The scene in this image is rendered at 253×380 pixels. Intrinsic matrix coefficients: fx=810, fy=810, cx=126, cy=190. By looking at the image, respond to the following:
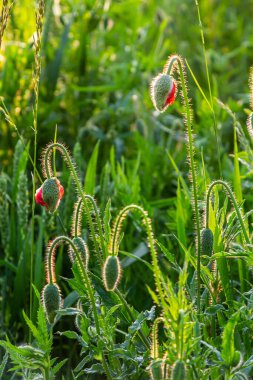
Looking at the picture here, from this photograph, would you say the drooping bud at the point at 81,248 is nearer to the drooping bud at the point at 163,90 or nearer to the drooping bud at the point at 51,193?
the drooping bud at the point at 51,193

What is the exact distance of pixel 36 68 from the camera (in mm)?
2264

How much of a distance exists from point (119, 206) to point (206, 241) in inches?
37.0

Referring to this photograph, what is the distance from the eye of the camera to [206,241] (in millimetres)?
2199

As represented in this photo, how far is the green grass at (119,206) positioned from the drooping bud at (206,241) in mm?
19

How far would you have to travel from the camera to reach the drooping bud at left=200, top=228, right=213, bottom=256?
7.20 ft

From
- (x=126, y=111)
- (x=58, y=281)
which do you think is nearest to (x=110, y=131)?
(x=126, y=111)

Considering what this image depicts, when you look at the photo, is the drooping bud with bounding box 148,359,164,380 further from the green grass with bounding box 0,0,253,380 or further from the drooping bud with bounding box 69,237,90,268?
the drooping bud with bounding box 69,237,90,268

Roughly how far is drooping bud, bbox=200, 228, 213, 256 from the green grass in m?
0.02

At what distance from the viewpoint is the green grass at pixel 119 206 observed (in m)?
2.05

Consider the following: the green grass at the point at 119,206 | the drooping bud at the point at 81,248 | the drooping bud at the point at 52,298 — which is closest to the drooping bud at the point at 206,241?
the green grass at the point at 119,206

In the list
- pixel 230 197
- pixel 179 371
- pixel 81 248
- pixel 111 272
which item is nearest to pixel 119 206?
pixel 81 248

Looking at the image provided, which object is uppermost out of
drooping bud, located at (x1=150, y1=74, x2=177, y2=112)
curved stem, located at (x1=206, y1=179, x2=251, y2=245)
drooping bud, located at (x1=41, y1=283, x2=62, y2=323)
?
drooping bud, located at (x1=150, y1=74, x2=177, y2=112)

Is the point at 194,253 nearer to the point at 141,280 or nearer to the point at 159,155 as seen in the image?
the point at 141,280

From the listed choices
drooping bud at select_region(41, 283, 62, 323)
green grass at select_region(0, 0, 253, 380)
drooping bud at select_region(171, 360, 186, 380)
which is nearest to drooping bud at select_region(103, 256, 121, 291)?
green grass at select_region(0, 0, 253, 380)
